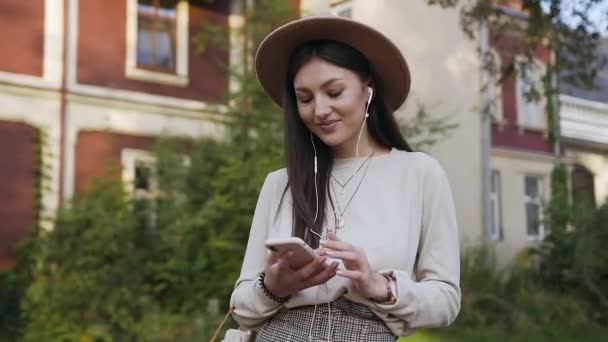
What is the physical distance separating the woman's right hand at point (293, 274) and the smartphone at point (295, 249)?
1cm

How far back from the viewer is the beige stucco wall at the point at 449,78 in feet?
51.1

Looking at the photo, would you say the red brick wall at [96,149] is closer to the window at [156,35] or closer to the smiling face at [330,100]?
the window at [156,35]

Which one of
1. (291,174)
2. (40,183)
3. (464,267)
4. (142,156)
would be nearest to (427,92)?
(464,267)

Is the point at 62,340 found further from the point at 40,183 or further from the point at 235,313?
the point at 235,313

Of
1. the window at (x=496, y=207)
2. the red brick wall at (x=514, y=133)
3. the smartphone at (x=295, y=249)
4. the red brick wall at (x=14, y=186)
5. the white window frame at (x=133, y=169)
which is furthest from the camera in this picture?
the red brick wall at (x=514, y=133)

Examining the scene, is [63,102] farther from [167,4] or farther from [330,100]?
[330,100]

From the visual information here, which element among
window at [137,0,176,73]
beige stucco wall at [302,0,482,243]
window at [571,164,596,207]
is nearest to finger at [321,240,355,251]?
window at [137,0,176,73]

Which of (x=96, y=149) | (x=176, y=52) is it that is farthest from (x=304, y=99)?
(x=176, y=52)

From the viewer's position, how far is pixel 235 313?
2105 millimetres

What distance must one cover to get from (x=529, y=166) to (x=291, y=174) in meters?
19.2

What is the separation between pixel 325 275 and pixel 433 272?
324 mm

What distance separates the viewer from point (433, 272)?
1.96m

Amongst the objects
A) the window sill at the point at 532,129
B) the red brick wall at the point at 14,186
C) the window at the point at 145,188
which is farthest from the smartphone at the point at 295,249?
the window sill at the point at 532,129

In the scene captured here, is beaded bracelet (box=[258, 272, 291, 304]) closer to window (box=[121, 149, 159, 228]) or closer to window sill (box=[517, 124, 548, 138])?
window (box=[121, 149, 159, 228])
